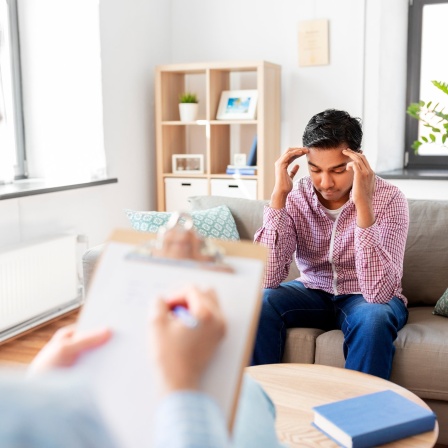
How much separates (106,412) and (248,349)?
141 mm

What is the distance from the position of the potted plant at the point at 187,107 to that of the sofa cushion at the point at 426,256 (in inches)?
87.5

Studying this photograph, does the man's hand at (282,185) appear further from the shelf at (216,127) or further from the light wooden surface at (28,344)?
the shelf at (216,127)

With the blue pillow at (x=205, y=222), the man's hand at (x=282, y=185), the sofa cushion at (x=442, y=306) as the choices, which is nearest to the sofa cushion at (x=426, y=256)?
the sofa cushion at (x=442, y=306)

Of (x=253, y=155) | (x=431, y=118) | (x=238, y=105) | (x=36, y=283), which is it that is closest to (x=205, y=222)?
(x=36, y=283)

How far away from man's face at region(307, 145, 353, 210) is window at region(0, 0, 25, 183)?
1842 mm

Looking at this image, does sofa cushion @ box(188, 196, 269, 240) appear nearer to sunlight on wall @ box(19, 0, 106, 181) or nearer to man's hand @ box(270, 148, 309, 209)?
man's hand @ box(270, 148, 309, 209)

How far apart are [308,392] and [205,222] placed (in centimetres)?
100

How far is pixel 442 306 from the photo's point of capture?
216 cm

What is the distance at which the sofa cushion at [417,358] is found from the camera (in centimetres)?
188

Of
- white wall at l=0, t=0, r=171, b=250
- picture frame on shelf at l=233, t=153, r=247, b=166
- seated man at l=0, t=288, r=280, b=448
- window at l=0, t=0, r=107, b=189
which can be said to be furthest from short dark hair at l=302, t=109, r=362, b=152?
picture frame on shelf at l=233, t=153, r=247, b=166

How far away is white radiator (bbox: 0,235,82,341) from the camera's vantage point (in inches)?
118

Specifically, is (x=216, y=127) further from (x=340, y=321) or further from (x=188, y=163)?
(x=340, y=321)

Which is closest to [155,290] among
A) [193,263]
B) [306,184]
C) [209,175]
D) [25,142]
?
[193,263]

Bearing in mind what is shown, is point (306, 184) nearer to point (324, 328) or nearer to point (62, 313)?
point (324, 328)
